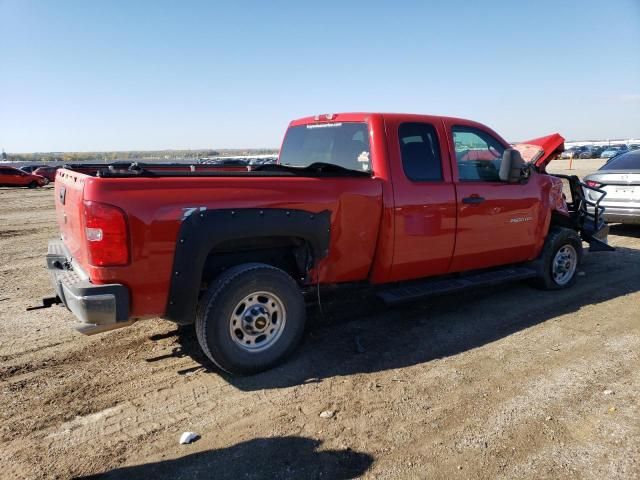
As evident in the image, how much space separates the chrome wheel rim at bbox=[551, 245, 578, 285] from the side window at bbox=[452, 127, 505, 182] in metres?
1.62

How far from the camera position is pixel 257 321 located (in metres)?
3.85

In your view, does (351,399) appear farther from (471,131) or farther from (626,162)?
(626,162)

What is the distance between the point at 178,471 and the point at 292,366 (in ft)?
4.74

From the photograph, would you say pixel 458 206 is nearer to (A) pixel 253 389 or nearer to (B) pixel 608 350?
(B) pixel 608 350

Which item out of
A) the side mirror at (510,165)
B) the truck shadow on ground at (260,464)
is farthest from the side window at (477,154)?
the truck shadow on ground at (260,464)

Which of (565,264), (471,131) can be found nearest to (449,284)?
(471,131)

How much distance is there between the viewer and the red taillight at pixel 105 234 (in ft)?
10.3

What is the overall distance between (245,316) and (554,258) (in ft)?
13.6

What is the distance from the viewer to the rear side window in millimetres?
8945

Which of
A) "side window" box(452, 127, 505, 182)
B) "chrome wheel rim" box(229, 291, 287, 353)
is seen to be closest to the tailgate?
"chrome wheel rim" box(229, 291, 287, 353)

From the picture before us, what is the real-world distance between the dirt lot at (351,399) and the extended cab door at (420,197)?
73cm

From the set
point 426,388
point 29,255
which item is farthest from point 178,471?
point 29,255

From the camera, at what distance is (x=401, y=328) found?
4863mm

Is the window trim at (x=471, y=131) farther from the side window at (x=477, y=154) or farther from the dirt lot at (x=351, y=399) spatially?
the dirt lot at (x=351, y=399)
